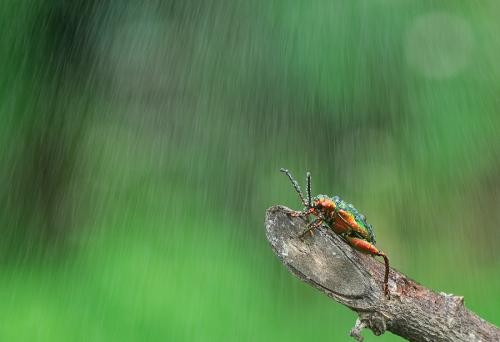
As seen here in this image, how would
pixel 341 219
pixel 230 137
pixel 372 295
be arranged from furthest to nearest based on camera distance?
pixel 230 137
pixel 341 219
pixel 372 295

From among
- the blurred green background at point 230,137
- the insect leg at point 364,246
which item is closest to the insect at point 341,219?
the insect leg at point 364,246

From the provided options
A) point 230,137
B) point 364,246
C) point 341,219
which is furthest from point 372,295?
point 230,137

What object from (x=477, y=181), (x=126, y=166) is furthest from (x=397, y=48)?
(x=126, y=166)

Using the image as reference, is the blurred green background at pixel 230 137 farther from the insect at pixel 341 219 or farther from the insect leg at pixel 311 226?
the insect leg at pixel 311 226

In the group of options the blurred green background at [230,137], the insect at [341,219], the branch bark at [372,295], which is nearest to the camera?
the branch bark at [372,295]

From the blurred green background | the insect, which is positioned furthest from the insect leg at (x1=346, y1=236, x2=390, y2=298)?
the blurred green background

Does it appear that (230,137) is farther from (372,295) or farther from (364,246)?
(372,295)
